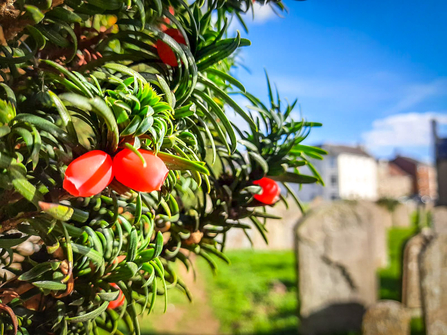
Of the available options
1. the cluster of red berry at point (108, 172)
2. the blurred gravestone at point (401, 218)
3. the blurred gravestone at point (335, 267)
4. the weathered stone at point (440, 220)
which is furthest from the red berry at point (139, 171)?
the blurred gravestone at point (401, 218)

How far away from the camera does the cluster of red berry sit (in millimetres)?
409

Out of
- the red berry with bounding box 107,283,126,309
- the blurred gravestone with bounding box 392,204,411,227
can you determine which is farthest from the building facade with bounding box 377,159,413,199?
the red berry with bounding box 107,283,126,309

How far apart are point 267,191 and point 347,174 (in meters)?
37.0

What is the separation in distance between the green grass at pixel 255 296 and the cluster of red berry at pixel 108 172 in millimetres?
3970

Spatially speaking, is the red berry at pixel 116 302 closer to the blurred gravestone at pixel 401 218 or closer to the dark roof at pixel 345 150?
the blurred gravestone at pixel 401 218

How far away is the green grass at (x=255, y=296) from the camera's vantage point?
4938mm

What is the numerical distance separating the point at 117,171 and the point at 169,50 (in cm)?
21

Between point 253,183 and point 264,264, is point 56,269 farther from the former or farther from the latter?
point 264,264

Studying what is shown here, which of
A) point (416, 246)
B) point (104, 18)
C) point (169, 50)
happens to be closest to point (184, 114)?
point (169, 50)

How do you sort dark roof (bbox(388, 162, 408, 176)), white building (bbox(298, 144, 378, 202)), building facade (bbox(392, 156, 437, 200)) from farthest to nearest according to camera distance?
dark roof (bbox(388, 162, 408, 176)) < building facade (bbox(392, 156, 437, 200)) < white building (bbox(298, 144, 378, 202))

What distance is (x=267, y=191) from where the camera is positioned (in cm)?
68

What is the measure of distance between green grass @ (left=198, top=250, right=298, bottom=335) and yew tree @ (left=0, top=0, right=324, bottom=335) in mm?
3697

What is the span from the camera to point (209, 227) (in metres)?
0.73

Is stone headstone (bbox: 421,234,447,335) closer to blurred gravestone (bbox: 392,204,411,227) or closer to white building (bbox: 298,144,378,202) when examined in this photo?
blurred gravestone (bbox: 392,204,411,227)
